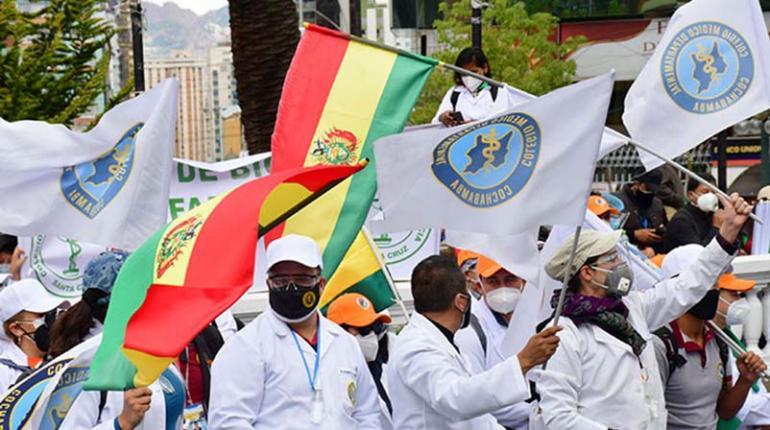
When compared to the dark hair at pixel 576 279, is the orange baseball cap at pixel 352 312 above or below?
below

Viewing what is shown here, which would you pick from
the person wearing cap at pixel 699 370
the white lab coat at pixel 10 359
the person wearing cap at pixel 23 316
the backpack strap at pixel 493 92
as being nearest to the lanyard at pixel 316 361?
the white lab coat at pixel 10 359

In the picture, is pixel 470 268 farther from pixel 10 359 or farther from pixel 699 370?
pixel 10 359

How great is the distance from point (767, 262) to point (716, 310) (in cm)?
327

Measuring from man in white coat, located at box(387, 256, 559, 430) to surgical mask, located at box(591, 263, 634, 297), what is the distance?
0.60 meters

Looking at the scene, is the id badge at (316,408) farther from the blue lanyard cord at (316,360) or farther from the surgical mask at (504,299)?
the surgical mask at (504,299)

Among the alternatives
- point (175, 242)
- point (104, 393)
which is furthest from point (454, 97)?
point (175, 242)

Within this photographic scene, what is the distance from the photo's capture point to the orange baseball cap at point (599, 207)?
10.1 meters

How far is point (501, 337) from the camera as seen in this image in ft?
25.2

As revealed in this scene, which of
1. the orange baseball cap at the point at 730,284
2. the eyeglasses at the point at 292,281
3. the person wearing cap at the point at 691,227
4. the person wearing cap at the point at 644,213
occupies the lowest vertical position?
the person wearing cap at the point at 644,213

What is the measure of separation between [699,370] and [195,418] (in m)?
2.39

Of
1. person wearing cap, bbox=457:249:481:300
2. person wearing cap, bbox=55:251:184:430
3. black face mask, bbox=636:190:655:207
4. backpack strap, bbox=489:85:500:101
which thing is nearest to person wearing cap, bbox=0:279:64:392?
person wearing cap, bbox=55:251:184:430

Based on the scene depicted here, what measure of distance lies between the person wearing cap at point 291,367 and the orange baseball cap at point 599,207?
413 cm

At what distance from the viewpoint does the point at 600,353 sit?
6.36 m

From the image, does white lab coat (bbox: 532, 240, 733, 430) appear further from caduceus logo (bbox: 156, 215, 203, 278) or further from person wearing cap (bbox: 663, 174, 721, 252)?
person wearing cap (bbox: 663, 174, 721, 252)
